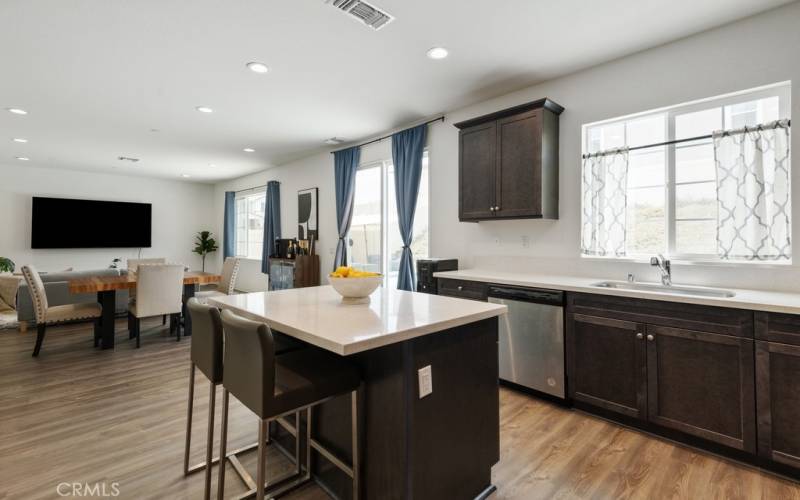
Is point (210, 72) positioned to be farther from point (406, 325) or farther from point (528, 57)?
point (406, 325)

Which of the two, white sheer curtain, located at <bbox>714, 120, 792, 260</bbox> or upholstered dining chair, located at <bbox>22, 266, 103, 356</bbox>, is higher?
white sheer curtain, located at <bbox>714, 120, 792, 260</bbox>

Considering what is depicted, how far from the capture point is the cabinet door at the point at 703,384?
6.64 ft

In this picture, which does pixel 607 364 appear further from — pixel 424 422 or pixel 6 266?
pixel 6 266

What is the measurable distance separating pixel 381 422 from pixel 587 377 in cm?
175

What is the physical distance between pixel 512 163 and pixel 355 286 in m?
1.95

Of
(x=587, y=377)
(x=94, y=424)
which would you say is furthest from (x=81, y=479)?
(x=587, y=377)

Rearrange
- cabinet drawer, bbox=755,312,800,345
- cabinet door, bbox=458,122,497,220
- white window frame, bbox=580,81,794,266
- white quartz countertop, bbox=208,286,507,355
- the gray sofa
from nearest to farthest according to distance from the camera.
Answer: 1. white quartz countertop, bbox=208,286,507,355
2. cabinet drawer, bbox=755,312,800,345
3. white window frame, bbox=580,81,794,266
4. cabinet door, bbox=458,122,497,220
5. the gray sofa

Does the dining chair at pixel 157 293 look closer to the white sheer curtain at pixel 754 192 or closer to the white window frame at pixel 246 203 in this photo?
the white window frame at pixel 246 203

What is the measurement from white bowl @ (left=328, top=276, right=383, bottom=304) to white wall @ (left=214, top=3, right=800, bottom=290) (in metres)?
1.98

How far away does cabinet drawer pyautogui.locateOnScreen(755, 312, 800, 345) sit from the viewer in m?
1.87

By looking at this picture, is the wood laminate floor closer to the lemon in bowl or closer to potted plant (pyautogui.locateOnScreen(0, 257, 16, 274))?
the lemon in bowl

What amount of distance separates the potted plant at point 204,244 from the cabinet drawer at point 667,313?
8.44 metres

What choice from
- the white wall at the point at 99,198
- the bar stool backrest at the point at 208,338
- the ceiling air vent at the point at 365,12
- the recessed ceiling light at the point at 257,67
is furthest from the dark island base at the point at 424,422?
the white wall at the point at 99,198

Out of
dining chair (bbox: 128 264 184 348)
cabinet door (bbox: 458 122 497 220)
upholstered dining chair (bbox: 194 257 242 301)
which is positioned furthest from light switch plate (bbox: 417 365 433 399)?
upholstered dining chair (bbox: 194 257 242 301)
